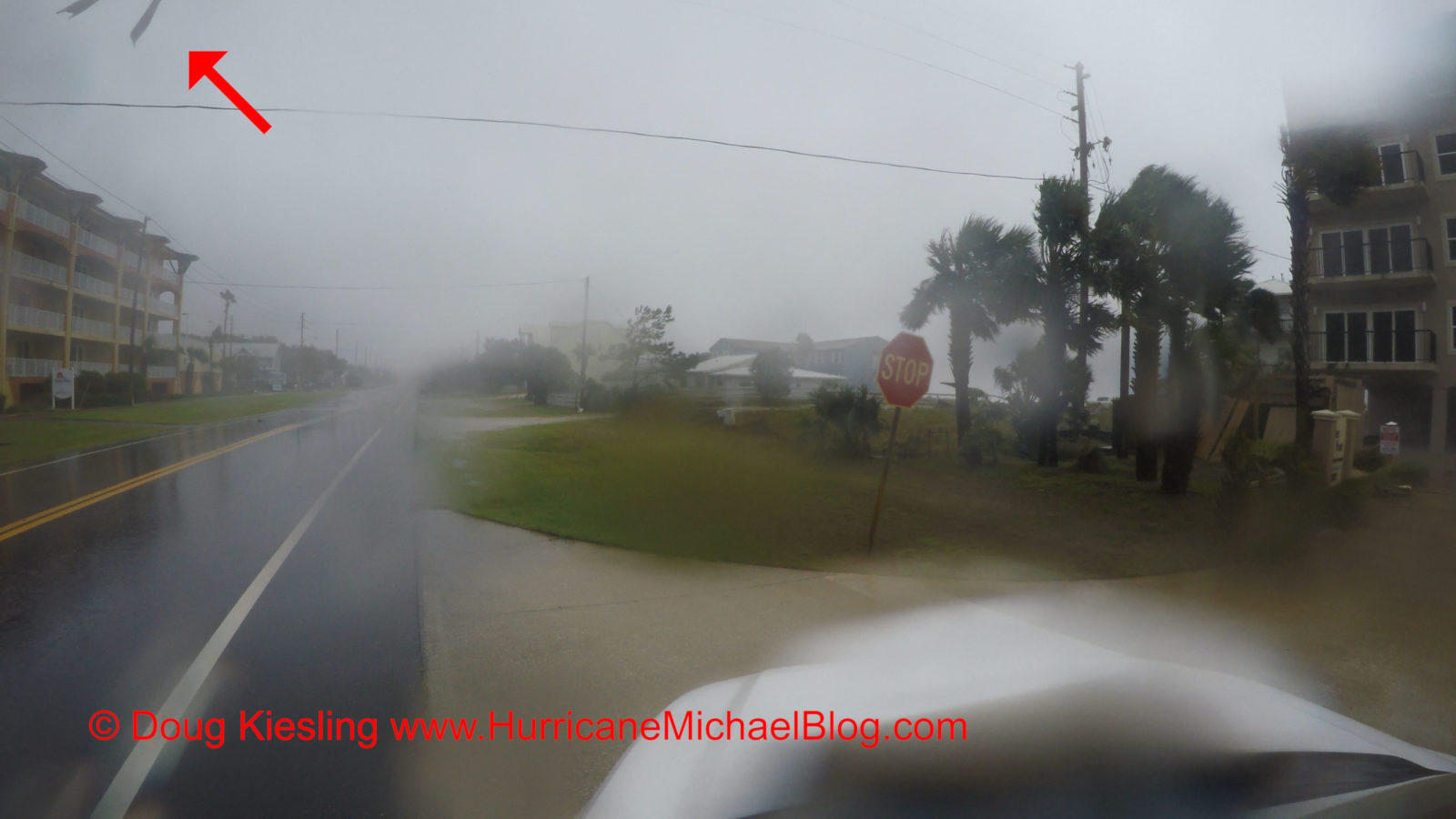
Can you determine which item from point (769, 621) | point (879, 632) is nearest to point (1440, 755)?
point (879, 632)

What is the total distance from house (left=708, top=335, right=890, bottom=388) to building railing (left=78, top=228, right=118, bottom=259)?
75.2 ft

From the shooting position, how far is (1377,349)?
860 inches

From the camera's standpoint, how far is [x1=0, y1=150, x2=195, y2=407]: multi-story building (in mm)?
20719

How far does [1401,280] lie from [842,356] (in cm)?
1597

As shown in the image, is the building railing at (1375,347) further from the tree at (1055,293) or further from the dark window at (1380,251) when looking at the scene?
the tree at (1055,293)

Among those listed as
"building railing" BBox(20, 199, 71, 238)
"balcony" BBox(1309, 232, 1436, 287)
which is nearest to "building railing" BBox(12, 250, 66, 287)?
"building railing" BBox(20, 199, 71, 238)

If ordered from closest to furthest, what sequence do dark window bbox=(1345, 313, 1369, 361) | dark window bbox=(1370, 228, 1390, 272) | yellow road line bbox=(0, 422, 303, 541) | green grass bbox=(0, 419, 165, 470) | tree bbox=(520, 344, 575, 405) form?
yellow road line bbox=(0, 422, 303, 541), green grass bbox=(0, 419, 165, 470), dark window bbox=(1370, 228, 1390, 272), dark window bbox=(1345, 313, 1369, 361), tree bbox=(520, 344, 575, 405)

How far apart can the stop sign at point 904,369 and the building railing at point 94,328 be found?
2883 cm

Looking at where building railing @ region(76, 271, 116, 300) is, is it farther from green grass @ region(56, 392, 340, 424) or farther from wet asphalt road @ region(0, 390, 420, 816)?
wet asphalt road @ region(0, 390, 420, 816)

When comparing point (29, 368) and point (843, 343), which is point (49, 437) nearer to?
point (29, 368)

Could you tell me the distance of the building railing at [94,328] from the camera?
2541 centimetres

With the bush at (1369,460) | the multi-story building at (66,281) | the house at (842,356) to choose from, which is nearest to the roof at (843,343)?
the house at (842,356)

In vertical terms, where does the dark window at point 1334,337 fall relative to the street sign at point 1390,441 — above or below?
above

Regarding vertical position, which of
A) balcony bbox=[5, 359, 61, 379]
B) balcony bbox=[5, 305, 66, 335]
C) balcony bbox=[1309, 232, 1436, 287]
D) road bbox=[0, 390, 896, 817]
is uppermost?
balcony bbox=[1309, 232, 1436, 287]
